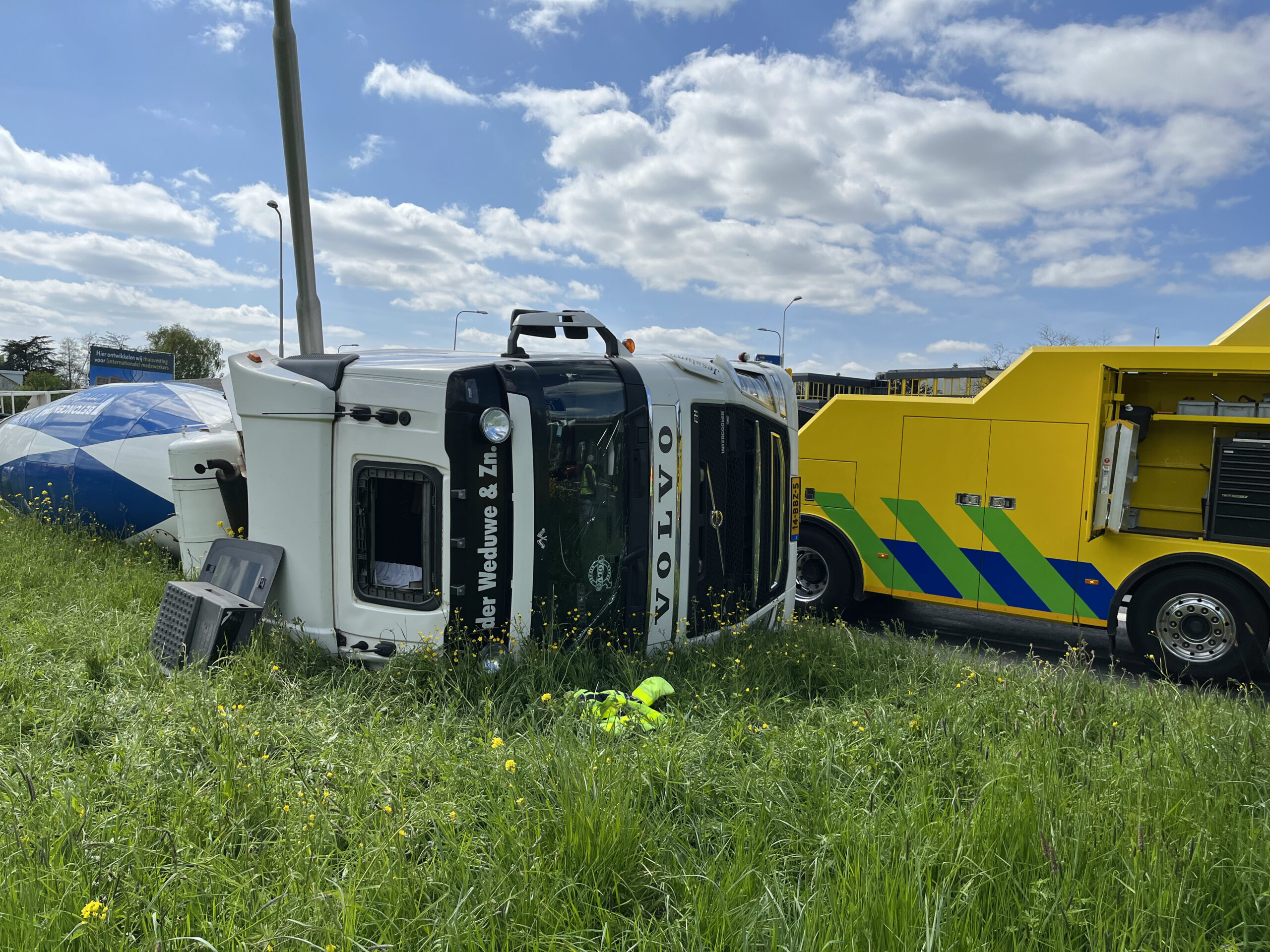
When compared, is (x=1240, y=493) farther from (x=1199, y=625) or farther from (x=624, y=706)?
(x=624, y=706)

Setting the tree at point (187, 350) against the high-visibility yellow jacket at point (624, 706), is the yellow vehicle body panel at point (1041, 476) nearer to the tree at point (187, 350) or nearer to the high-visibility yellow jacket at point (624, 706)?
the high-visibility yellow jacket at point (624, 706)

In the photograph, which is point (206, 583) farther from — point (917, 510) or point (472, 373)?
point (917, 510)

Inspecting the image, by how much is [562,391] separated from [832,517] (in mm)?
4481

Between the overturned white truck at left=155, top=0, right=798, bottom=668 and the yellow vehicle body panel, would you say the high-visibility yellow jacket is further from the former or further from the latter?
the yellow vehicle body panel

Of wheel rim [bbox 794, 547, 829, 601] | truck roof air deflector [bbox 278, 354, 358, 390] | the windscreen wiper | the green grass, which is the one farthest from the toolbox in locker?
truck roof air deflector [bbox 278, 354, 358, 390]

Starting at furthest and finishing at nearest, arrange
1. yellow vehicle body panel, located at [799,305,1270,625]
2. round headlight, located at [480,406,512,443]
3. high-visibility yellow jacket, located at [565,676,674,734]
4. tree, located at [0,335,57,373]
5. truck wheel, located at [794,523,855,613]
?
tree, located at [0,335,57,373] < truck wheel, located at [794,523,855,613] < yellow vehicle body panel, located at [799,305,1270,625] < round headlight, located at [480,406,512,443] < high-visibility yellow jacket, located at [565,676,674,734]

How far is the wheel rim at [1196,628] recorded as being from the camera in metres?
6.70

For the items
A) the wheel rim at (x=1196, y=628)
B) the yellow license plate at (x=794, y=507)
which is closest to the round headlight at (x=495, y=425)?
the yellow license plate at (x=794, y=507)

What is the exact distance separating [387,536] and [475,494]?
0.76 metres

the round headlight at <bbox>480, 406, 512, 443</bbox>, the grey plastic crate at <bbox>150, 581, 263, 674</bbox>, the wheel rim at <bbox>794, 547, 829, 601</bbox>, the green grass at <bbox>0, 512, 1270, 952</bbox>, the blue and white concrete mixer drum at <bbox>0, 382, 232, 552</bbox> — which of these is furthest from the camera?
the blue and white concrete mixer drum at <bbox>0, 382, 232, 552</bbox>

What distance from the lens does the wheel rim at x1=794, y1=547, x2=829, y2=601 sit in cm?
876

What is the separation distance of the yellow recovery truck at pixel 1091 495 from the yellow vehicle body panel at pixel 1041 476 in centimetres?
1

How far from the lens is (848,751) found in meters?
3.63

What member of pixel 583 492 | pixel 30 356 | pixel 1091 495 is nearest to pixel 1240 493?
pixel 1091 495
